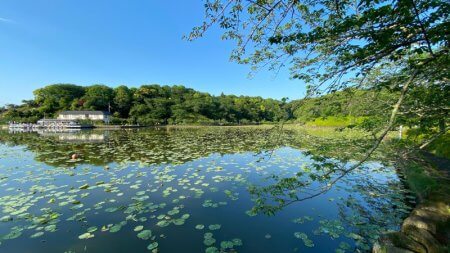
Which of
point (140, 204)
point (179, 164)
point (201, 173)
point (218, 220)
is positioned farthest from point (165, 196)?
point (179, 164)

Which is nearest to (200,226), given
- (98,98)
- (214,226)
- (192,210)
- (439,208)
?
(214,226)

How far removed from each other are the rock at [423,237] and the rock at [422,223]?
14cm

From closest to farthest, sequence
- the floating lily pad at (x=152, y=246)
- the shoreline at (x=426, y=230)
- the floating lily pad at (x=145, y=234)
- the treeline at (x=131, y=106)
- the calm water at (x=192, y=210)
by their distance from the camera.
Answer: the shoreline at (x=426, y=230) → the floating lily pad at (x=152, y=246) → the calm water at (x=192, y=210) → the floating lily pad at (x=145, y=234) → the treeline at (x=131, y=106)

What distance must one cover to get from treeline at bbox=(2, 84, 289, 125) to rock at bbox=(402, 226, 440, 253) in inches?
2165

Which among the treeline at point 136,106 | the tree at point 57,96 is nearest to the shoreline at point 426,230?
the treeline at point 136,106

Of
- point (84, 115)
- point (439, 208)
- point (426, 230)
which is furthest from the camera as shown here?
point (84, 115)

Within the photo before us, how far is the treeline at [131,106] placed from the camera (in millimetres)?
60947

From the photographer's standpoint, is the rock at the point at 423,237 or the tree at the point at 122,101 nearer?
the rock at the point at 423,237

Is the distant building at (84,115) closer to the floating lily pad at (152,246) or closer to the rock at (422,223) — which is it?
the floating lily pad at (152,246)

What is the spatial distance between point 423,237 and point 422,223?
1.61ft

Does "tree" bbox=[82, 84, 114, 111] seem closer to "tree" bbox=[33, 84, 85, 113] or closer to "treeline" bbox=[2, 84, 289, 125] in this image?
"treeline" bbox=[2, 84, 289, 125]

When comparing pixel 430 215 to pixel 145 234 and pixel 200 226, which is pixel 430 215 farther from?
pixel 145 234

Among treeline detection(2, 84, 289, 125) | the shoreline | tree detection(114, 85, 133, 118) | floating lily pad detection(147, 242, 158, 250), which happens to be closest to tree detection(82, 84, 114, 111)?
treeline detection(2, 84, 289, 125)

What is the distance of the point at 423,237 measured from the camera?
3.54 metres
